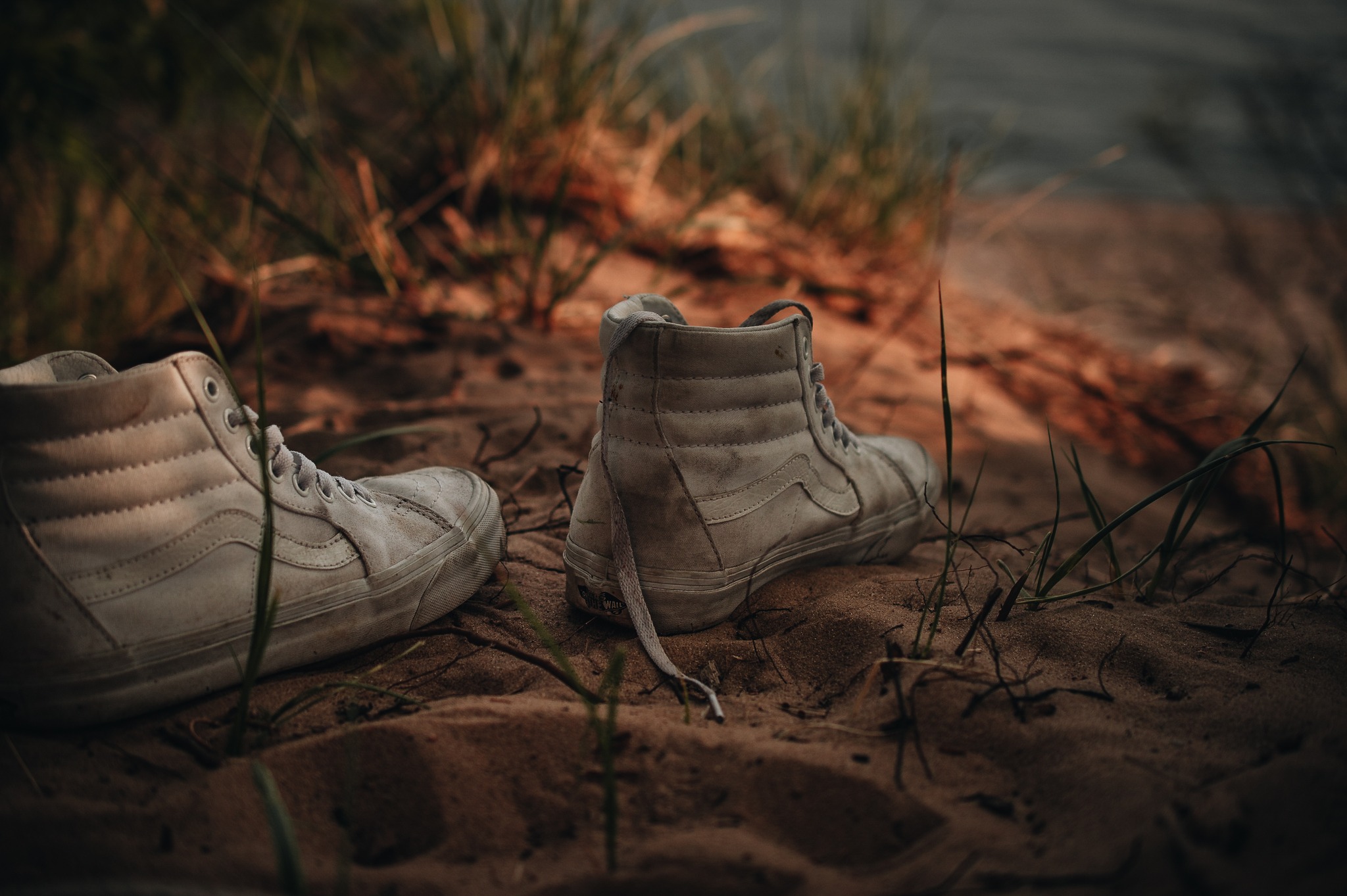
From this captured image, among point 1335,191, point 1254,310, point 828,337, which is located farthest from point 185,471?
point 1254,310

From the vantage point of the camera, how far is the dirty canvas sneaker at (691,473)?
4.88 feet

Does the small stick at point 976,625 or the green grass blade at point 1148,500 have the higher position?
the green grass blade at point 1148,500

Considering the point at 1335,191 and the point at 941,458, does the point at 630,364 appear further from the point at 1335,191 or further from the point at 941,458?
the point at 1335,191

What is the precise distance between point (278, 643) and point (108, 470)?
0.37 meters

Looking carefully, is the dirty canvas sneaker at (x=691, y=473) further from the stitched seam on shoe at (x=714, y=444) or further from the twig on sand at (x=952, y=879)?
the twig on sand at (x=952, y=879)

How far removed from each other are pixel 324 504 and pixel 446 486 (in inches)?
11.6

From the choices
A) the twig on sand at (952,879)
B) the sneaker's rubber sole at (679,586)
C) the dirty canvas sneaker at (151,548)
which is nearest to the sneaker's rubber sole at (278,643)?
the dirty canvas sneaker at (151,548)

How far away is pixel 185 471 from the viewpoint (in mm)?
1292

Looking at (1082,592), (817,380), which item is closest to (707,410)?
(817,380)

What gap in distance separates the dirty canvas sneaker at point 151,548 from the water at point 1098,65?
4185mm

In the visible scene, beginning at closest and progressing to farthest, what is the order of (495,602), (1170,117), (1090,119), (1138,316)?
(495,602) → (1138,316) → (1170,117) → (1090,119)

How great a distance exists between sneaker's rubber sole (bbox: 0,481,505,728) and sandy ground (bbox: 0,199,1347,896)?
0.04 m

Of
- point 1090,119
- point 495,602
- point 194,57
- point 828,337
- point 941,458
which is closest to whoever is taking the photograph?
point 495,602

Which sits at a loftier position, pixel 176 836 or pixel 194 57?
pixel 194 57
